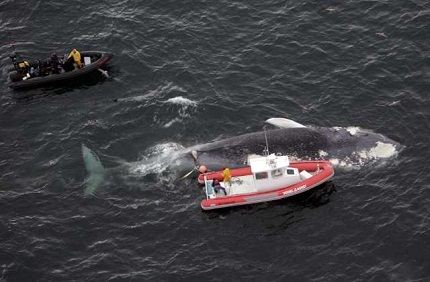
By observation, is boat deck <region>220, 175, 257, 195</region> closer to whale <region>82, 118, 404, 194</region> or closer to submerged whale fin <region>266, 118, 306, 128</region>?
whale <region>82, 118, 404, 194</region>

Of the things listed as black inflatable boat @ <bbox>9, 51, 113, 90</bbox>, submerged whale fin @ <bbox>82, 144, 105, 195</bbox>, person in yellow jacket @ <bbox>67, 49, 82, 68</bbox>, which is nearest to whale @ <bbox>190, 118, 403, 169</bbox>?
submerged whale fin @ <bbox>82, 144, 105, 195</bbox>

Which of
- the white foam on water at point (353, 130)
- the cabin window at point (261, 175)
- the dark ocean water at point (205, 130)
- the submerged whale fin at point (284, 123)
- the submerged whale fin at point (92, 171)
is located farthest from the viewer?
the submerged whale fin at point (284, 123)

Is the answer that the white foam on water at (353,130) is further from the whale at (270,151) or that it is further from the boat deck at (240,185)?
the boat deck at (240,185)

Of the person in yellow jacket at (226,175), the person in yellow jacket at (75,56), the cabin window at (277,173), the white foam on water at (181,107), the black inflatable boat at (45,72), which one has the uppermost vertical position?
the person in yellow jacket at (75,56)

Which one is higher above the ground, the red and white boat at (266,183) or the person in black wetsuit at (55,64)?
the person in black wetsuit at (55,64)

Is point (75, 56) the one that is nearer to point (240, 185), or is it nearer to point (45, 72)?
point (45, 72)

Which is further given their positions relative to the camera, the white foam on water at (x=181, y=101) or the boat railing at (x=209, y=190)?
the white foam on water at (x=181, y=101)

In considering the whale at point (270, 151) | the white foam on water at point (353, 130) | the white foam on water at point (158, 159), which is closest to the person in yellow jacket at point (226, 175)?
the whale at point (270, 151)

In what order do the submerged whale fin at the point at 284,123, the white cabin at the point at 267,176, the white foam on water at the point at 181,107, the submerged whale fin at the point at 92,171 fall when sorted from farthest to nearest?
the white foam on water at the point at 181,107 < the submerged whale fin at the point at 284,123 < the submerged whale fin at the point at 92,171 < the white cabin at the point at 267,176
